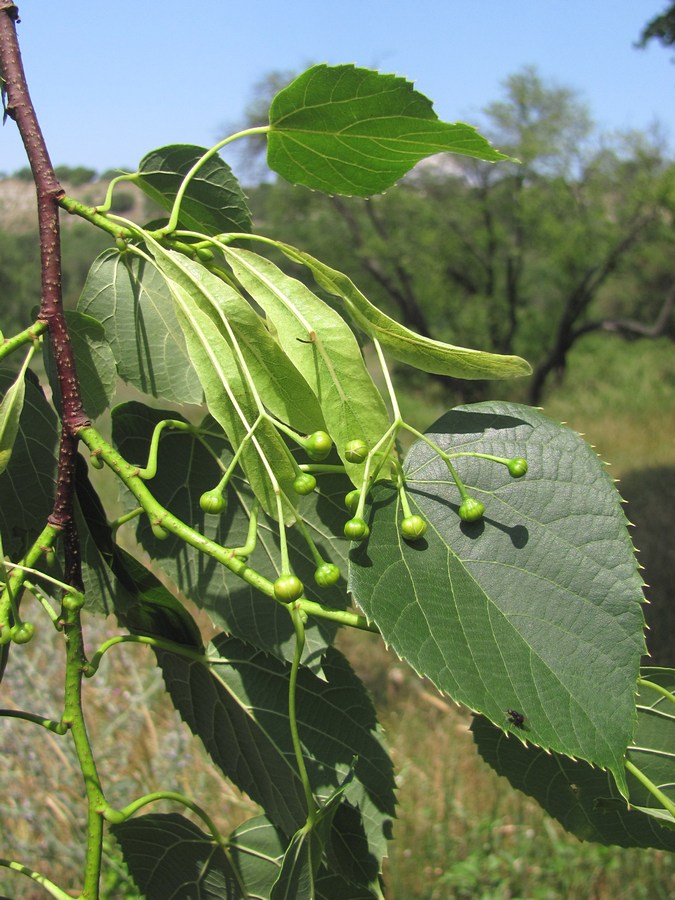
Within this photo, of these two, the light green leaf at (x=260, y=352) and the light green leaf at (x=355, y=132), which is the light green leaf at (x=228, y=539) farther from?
the light green leaf at (x=355, y=132)

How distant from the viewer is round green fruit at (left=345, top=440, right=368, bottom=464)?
510mm

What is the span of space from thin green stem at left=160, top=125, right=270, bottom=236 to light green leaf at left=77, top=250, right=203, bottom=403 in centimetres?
7

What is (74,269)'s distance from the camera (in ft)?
16.7

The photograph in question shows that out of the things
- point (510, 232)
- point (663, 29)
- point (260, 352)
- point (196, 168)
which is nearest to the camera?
point (260, 352)

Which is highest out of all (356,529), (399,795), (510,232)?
(510,232)

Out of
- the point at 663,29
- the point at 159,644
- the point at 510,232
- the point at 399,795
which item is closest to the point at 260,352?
the point at 159,644

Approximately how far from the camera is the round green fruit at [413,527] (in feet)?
1.65

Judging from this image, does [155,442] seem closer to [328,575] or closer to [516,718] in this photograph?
[328,575]

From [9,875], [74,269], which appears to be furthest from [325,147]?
[74,269]

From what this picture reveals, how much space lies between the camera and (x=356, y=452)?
20.1 inches

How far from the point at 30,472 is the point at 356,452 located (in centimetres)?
34

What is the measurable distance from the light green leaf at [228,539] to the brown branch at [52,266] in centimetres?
10

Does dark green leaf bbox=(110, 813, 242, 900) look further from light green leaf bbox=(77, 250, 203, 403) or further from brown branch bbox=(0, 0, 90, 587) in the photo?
light green leaf bbox=(77, 250, 203, 403)

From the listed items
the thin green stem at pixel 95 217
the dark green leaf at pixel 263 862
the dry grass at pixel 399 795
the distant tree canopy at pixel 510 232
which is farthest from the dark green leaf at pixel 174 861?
the distant tree canopy at pixel 510 232
